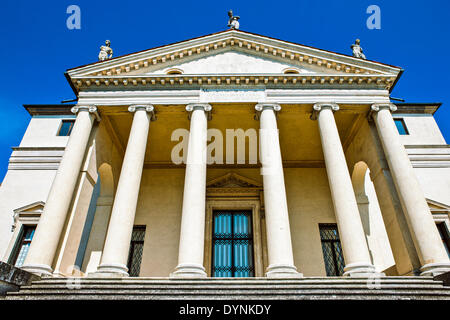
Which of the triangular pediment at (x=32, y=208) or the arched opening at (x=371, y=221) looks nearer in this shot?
the arched opening at (x=371, y=221)

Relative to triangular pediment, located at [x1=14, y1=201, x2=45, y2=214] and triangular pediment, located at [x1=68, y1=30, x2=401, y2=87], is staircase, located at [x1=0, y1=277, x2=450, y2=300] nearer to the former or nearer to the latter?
triangular pediment, located at [x1=14, y1=201, x2=45, y2=214]

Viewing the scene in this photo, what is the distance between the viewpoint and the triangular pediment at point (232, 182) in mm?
18547

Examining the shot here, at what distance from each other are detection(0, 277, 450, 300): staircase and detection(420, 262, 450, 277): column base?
585mm

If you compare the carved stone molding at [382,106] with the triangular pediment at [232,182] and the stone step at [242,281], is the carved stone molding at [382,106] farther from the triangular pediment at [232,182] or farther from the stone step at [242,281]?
the stone step at [242,281]

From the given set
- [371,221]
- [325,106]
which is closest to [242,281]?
[325,106]

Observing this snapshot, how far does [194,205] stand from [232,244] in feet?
21.6

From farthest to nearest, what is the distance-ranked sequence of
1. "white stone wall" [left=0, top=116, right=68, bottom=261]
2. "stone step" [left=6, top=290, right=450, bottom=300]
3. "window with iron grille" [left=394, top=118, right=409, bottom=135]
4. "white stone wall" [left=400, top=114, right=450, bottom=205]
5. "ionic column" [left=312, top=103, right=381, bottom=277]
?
1. "window with iron grille" [left=394, top=118, right=409, bottom=135]
2. "white stone wall" [left=400, top=114, right=450, bottom=205]
3. "white stone wall" [left=0, top=116, right=68, bottom=261]
4. "ionic column" [left=312, top=103, right=381, bottom=277]
5. "stone step" [left=6, top=290, right=450, bottom=300]

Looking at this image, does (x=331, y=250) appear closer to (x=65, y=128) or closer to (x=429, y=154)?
(x=429, y=154)

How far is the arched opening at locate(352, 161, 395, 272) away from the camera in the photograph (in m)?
15.9

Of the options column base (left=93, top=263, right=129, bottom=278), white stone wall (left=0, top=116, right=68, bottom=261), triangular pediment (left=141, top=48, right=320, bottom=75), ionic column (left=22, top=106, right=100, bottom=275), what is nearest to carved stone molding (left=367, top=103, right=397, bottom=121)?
triangular pediment (left=141, top=48, right=320, bottom=75)

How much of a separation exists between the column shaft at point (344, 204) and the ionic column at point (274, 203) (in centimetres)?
195

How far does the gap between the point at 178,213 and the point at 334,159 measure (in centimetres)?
963

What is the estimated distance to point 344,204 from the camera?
11578 mm

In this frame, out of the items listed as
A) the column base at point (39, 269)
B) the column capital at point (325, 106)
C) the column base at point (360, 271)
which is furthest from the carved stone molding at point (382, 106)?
the column base at point (39, 269)
